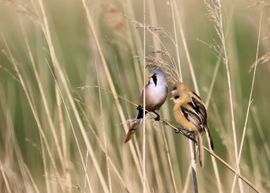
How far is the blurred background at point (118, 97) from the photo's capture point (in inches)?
119

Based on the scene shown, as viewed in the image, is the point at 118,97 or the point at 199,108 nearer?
the point at 199,108

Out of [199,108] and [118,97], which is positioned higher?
[118,97]

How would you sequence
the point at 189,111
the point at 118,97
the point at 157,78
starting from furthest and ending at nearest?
the point at 118,97 → the point at 157,78 → the point at 189,111

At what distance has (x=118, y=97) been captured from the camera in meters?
3.43

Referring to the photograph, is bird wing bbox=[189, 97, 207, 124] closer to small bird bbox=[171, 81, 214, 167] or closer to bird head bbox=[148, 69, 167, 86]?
small bird bbox=[171, 81, 214, 167]

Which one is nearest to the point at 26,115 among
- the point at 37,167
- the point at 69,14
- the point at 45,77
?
the point at 37,167

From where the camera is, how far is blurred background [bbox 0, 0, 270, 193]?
302 centimetres

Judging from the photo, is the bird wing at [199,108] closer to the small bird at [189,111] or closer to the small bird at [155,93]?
the small bird at [189,111]

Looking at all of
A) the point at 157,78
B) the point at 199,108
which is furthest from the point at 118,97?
the point at 199,108

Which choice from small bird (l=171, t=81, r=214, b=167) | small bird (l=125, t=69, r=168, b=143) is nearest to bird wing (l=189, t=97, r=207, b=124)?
small bird (l=171, t=81, r=214, b=167)

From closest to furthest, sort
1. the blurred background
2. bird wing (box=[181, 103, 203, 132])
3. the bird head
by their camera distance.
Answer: bird wing (box=[181, 103, 203, 132]) < the bird head < the blurred background

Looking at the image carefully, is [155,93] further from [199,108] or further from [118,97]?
[118,97]

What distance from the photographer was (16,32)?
8.12m

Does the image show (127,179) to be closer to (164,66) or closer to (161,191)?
(161,191)
